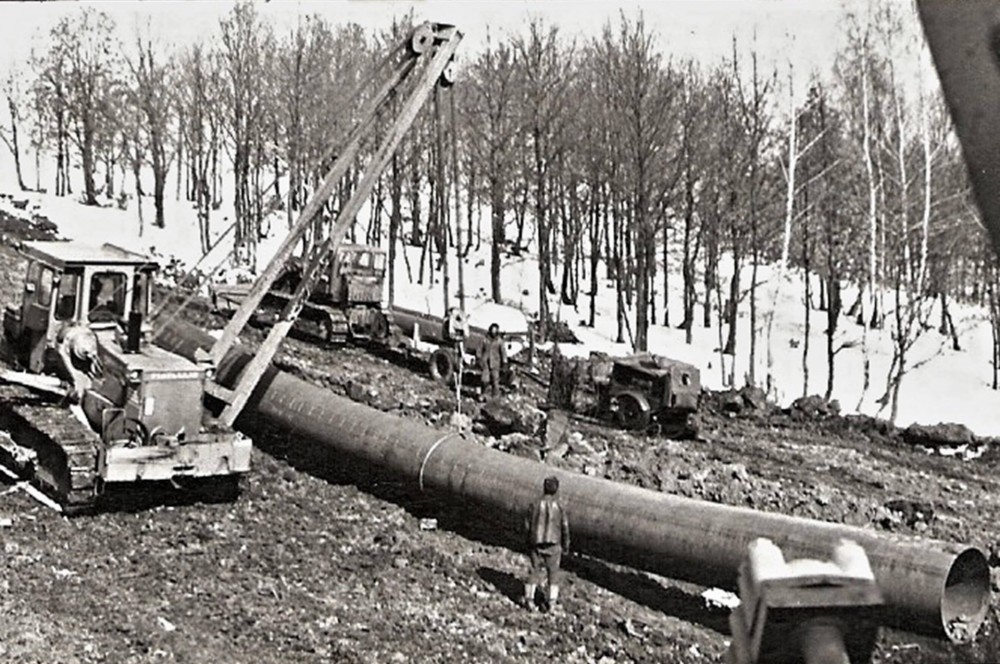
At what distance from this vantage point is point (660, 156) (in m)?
38.4

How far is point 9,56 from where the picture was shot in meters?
81.6

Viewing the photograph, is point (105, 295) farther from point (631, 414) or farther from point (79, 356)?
point (631, 414)

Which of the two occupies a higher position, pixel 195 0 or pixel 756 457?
pixel 195 0

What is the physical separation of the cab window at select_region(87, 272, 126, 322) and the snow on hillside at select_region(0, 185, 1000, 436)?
52.8ft

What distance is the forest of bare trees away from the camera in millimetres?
32156

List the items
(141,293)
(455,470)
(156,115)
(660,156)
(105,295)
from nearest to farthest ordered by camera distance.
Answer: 1. (455,470)
2. (105,295)
3. (141,293)
4. (660,156)
5. (156,115)

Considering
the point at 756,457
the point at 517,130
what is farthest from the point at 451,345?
the point at 517,130

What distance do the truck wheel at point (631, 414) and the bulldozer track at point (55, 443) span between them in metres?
9.85

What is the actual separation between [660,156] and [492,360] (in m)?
18.8

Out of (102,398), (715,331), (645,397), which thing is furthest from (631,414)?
(715,331)

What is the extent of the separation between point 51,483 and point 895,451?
15.2m

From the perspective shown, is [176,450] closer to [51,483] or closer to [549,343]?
[51,483]

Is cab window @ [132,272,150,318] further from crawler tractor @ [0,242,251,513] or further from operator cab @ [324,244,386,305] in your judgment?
operator cab @ [324,244,386,305]

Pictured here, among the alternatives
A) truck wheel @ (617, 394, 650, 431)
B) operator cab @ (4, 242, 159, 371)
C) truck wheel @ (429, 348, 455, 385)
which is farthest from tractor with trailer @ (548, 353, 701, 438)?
operator cab @ (4, 242, 159, 371)
